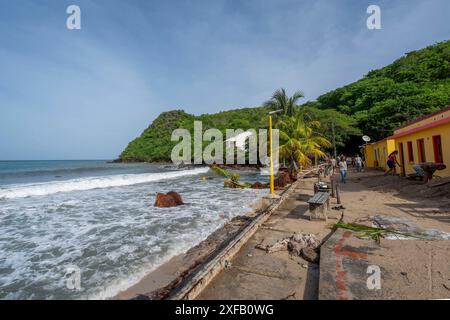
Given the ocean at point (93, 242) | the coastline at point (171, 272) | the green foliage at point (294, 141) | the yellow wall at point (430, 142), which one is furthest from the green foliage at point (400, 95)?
the coastline at point (171, 272)

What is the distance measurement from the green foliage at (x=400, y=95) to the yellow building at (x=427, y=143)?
569 inches

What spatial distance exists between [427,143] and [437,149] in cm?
69

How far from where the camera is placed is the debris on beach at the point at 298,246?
14.7ft

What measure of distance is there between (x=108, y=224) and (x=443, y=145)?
1436cm

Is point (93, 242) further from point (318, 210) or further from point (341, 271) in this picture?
point (318, 210)

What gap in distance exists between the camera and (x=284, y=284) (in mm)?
3549

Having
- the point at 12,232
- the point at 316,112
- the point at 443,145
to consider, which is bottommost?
the point at 12,232

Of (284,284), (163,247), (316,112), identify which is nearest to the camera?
(284,284)

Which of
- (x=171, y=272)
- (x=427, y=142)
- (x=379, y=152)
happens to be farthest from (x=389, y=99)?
(x=171, y=272)

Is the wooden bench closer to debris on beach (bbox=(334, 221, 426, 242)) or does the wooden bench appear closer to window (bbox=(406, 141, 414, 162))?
debris on beach (bbox=(334, 221, 426, 242))

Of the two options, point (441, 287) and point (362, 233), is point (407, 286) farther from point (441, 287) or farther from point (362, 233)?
point (362, 233)

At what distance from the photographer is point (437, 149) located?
1131 centimetres

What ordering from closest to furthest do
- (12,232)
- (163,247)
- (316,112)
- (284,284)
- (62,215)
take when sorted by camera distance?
1. (284,284)
2. (163,247)
3. (12,232)
4. (62,215)
5. (316,112)

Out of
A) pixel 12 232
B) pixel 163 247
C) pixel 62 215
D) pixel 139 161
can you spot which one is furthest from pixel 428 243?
pixel 139 161
